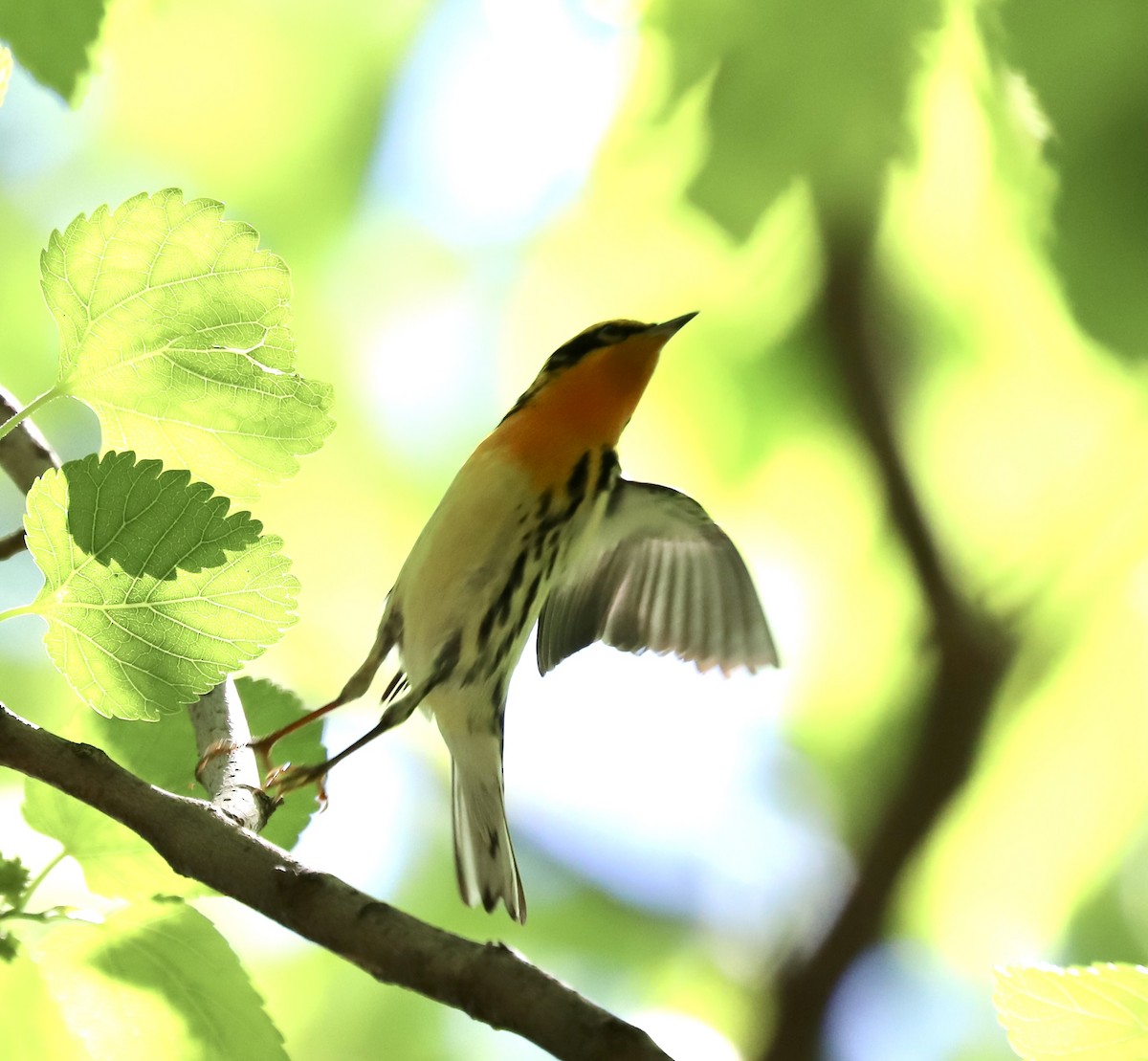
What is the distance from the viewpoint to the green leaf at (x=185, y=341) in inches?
11.7

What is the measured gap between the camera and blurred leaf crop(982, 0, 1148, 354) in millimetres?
626

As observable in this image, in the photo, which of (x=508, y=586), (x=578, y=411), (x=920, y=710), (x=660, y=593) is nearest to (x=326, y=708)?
(x=508, y=586)

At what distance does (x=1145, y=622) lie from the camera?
119 centimetres

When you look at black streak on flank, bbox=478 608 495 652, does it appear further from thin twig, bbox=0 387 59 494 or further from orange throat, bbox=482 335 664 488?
thin twig, bbox=0 387 59 494

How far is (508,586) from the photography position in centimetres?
60

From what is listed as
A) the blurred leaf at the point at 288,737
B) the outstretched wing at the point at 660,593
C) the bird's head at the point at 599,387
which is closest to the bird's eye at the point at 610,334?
the bird's head at the point at 599,387

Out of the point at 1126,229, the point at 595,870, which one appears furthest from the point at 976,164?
the point at 595,870

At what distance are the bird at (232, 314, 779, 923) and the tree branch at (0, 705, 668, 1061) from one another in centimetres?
15

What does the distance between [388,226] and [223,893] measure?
871 mm

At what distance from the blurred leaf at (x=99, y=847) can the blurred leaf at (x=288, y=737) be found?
6 centimetres

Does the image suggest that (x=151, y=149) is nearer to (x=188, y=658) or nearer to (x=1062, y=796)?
(x=188, y=658)

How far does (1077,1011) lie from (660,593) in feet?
2.10

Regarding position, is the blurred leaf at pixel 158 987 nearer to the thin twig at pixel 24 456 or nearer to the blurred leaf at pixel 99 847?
the blurred leaf at pixel 99 847

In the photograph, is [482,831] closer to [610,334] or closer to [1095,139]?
[610,334]
